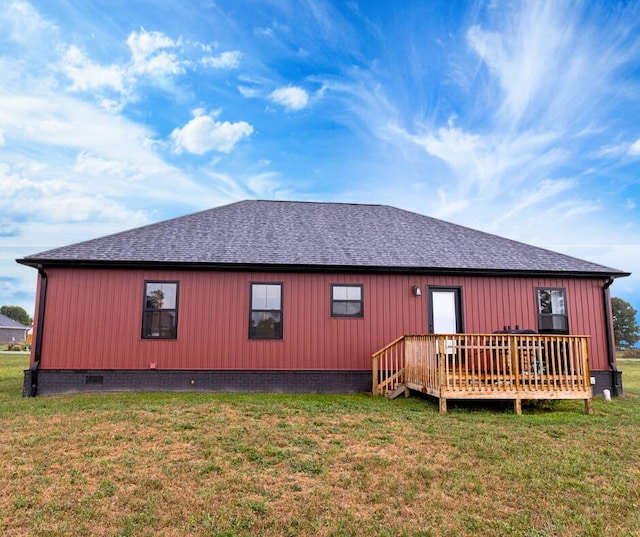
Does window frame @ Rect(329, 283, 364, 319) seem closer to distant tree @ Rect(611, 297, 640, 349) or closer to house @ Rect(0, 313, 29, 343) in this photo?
distant tree @ Rect(611, 297, 640, 349)

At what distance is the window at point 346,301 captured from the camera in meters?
Answer: 9.66

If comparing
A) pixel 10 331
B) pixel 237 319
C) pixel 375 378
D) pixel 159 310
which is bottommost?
pixel 375 378

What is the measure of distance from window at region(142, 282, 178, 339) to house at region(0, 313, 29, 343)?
47682 mm

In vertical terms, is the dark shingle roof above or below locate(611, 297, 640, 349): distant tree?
above

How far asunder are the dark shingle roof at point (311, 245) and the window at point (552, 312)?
66cm

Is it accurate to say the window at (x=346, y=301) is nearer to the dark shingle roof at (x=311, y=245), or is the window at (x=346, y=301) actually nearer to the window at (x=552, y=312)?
the dark shingle roof at (x=311, y=245)

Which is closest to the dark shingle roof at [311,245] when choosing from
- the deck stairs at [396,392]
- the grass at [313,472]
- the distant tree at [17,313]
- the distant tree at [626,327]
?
the deck stairs at [396,392]

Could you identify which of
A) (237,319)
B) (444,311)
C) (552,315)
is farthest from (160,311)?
(552,315)

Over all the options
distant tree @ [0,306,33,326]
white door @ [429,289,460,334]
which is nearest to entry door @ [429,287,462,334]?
white door @ [429,289,460,334]

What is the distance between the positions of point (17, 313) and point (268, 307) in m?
81.3

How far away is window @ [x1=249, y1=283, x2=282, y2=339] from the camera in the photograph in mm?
9469

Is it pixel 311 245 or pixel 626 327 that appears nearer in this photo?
pixel 311 245

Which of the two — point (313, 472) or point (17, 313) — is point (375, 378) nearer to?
point (313, 472)

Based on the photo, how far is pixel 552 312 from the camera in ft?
33.5
